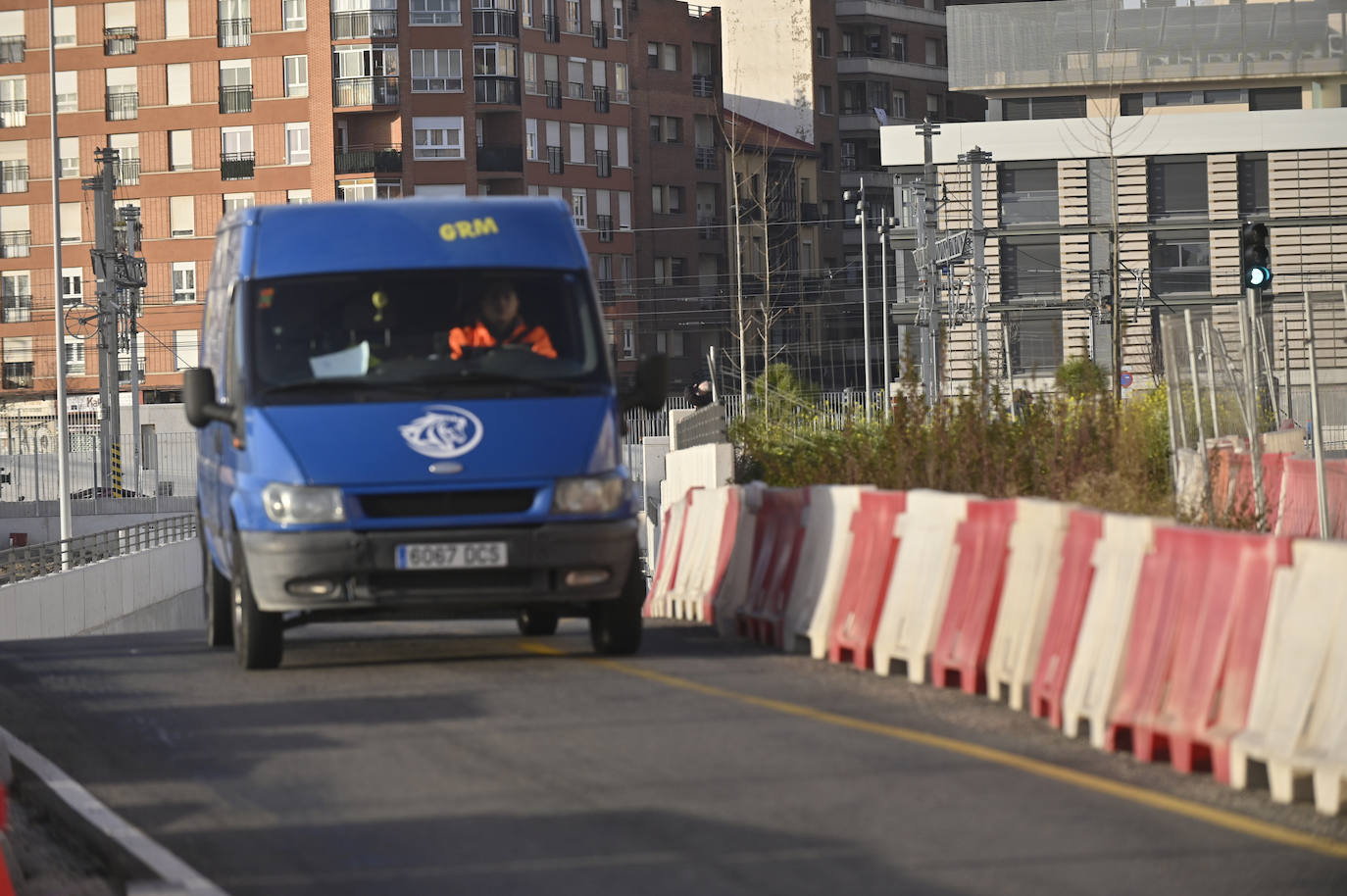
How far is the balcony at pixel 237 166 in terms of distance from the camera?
294ft

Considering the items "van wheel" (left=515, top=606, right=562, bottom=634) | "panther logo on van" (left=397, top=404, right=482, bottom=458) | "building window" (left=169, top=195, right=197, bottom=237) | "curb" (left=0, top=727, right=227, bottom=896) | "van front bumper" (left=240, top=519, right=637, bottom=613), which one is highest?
"building window" (left=169, top=195, right=197, bottom=237)

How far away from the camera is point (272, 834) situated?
767 cm

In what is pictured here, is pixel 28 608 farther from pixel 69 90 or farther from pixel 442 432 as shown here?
pixel 69 90

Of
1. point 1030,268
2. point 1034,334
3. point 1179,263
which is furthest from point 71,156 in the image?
point 1179,263

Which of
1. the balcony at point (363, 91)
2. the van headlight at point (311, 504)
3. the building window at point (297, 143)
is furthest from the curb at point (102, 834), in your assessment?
the building window at point (297, 143)

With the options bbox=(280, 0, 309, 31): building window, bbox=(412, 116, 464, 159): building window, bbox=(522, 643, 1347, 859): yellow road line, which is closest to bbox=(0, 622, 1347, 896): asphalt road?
bbox=(522, 643, 1347, 859): yellow road line

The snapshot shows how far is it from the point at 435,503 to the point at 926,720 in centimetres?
304

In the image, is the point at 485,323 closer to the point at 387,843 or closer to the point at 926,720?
the point at 926,720

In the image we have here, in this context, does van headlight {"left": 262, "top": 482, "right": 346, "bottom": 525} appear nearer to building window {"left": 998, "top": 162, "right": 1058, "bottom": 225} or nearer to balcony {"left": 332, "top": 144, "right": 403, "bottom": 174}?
building window {"left": 998, "top": 162, "right": 1058, "bottom": 225}

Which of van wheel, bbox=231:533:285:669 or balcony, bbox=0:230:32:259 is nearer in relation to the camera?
van wheel, bbox=231:533:285:669

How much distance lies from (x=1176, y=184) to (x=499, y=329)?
67.0 meters

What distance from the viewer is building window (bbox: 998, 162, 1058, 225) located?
76.2 meters

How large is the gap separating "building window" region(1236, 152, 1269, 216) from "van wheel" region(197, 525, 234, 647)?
65.7 m

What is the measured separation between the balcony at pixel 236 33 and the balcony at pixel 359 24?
3.69 meters
